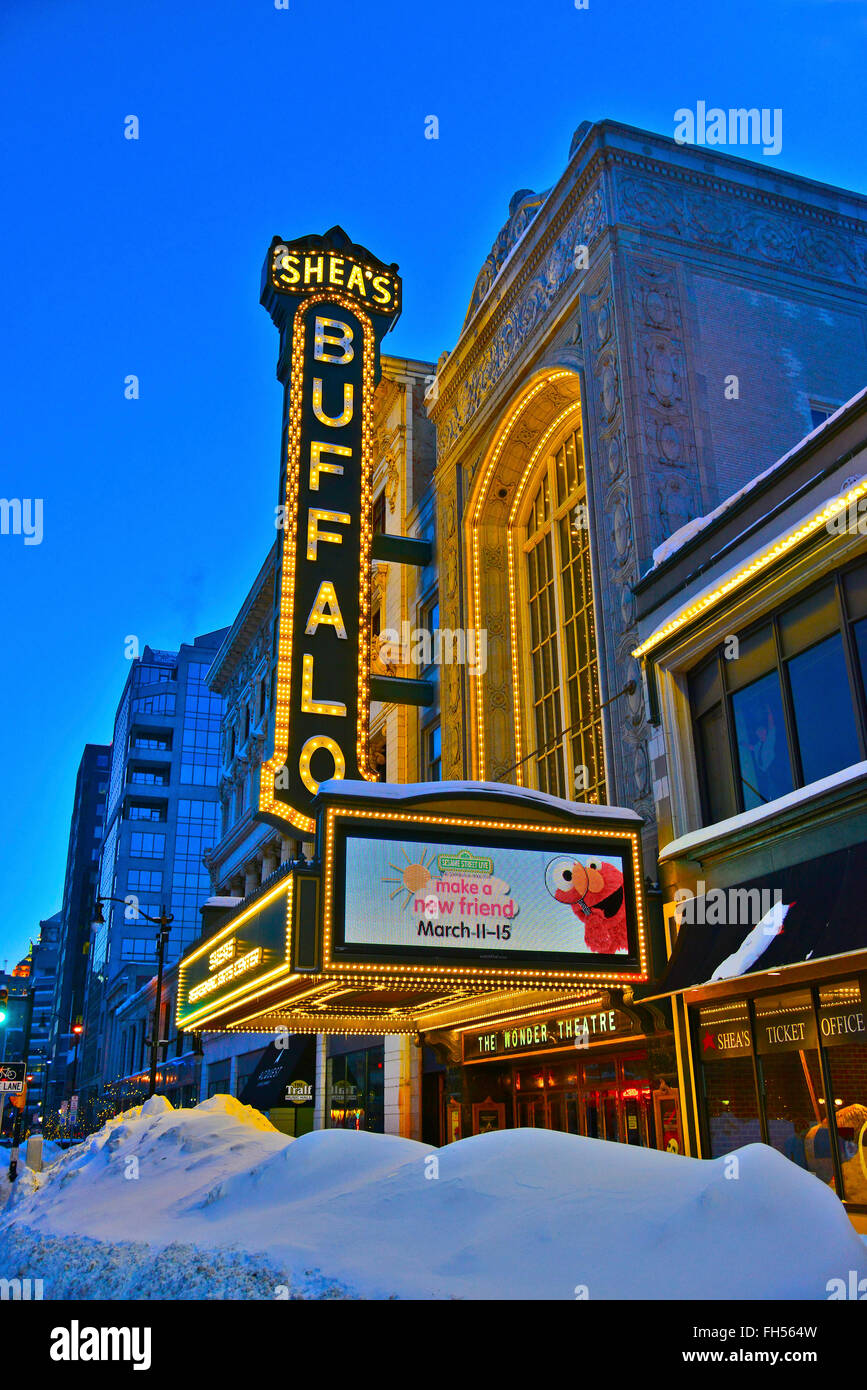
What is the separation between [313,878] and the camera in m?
14.8

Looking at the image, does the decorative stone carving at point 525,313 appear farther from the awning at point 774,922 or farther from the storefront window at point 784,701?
the awning at point 774,922

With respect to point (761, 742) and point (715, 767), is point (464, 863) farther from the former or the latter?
point (761, 742)

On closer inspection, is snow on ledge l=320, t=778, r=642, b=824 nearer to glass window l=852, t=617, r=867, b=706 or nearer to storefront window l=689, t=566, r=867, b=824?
storefront window l=689, t=566, r=867, b=824

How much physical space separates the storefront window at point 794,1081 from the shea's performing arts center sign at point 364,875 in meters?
2.26

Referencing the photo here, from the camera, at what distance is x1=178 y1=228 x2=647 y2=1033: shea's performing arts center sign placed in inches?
588

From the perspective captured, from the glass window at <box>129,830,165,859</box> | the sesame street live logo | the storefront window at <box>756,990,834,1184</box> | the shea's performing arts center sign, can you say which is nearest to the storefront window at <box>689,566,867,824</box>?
the shea's performing arts center sign

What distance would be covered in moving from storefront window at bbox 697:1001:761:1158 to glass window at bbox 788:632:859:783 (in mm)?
3410

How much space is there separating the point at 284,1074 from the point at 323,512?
58.2 ft

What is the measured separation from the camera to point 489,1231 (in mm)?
5977

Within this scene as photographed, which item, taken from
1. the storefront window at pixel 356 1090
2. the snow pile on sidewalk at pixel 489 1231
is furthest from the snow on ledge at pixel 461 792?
the storefront window at pixel 356 1090
